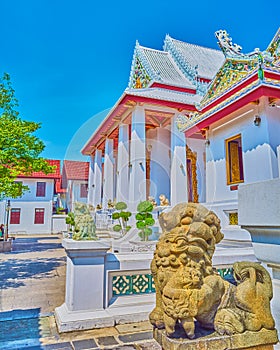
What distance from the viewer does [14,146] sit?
753 cm

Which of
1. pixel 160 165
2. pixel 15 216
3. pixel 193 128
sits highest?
pixel 160 165

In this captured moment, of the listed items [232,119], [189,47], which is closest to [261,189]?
[232,119]

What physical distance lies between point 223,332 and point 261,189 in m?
0.88

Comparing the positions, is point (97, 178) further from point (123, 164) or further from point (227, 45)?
point (227, 45)

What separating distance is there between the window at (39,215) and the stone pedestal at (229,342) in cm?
2229

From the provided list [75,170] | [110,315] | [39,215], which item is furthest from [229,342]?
[75,170]

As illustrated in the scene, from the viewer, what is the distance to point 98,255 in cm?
364

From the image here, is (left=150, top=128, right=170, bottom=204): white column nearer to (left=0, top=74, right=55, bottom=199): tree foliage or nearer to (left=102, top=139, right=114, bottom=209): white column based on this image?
(left=102, top=139, right=114, bottom=209): white column

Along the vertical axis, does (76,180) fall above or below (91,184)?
above

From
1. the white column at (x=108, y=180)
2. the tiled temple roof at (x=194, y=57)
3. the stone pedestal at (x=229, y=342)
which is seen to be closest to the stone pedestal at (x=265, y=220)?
the stone pedestal at (x=229, y=342)

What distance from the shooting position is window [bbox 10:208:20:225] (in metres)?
21.6

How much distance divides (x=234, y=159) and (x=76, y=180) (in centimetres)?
2015

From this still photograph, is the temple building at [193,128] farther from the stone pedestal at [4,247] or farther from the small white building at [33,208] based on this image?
the stone pedestal at [4,247]

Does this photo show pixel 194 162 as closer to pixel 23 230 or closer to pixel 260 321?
pixel 260 321
